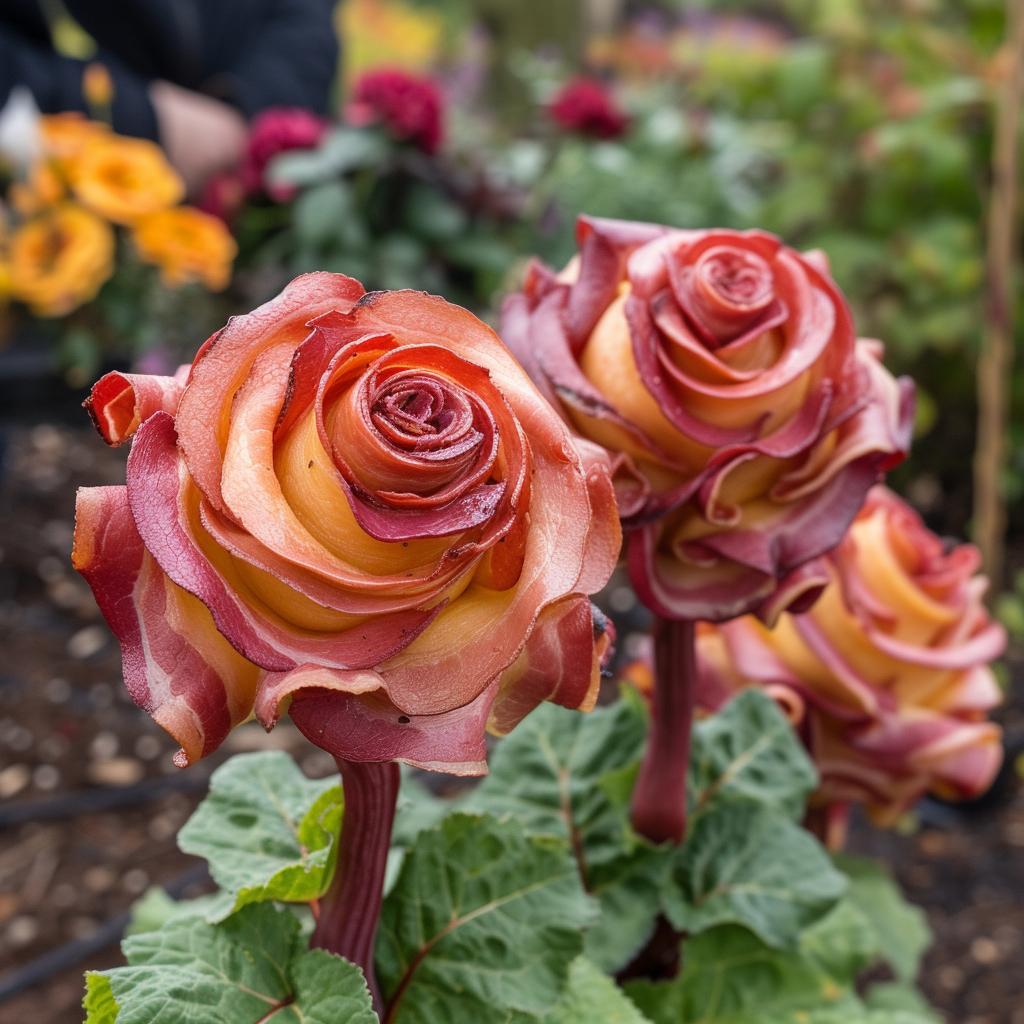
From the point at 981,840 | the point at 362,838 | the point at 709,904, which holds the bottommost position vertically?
the point at 981,840

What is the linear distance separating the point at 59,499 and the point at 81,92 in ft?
2.56

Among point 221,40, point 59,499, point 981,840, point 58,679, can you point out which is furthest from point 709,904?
point 221,40

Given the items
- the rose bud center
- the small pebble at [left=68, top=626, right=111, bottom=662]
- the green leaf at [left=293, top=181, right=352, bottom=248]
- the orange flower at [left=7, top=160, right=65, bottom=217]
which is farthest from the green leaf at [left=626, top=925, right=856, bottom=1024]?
the orange flower at [left=7, top=160, right=65, bottom=217]

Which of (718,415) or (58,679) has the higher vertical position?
(718,415)

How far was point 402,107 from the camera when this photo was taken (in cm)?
155

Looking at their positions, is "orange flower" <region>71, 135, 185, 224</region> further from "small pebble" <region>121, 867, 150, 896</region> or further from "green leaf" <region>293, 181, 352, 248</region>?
"small pebble" <region>121, 867, 150, 896</region>

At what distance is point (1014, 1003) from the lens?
3.17 feet

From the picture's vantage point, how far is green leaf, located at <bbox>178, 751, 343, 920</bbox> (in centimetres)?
35

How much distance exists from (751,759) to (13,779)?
0.94 meters

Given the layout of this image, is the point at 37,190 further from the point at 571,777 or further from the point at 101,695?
the point at 571,777

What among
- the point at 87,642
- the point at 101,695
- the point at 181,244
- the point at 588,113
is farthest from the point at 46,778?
the point at 588,113

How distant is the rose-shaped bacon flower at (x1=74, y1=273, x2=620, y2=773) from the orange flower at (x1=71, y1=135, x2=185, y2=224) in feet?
4.27

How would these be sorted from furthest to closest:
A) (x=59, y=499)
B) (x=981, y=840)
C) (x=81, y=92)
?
(x=81, y=92), (x=59, y=499), (x=981, y=840)

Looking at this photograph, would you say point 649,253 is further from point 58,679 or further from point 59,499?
point 59,499
